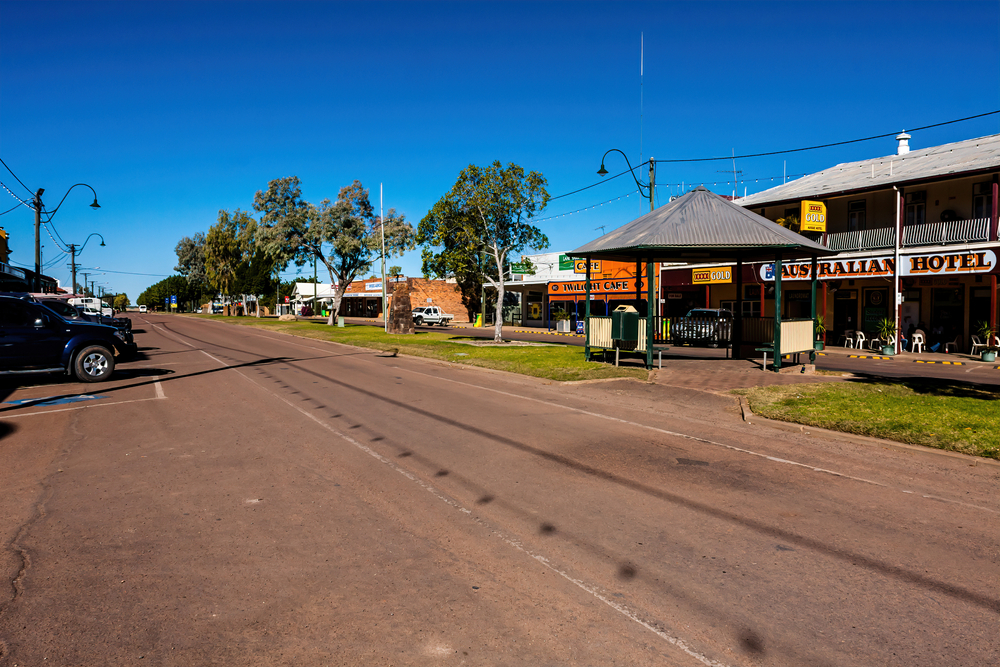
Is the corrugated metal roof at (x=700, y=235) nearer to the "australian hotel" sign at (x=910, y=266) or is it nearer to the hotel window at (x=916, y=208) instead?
the "australian hotel" sign at (x=910, y=266)

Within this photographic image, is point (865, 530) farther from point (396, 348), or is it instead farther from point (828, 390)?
point (396, 348)

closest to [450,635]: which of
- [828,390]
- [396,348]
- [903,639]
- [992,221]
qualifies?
[903,639]

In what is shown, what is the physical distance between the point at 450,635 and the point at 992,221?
28.3 meters

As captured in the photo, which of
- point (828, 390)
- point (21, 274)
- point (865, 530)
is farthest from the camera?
point (21, 274)

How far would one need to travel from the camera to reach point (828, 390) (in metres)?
12.4

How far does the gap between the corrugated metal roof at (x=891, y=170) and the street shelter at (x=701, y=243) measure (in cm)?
1305

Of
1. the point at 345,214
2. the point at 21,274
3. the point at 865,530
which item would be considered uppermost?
the point at 345,214

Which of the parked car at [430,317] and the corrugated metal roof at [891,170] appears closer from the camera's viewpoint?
the corrugated metal roof at [891,170]

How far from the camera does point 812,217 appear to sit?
984 inches

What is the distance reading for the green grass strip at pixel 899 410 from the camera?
8406mm

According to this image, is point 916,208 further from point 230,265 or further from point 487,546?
point 230,265

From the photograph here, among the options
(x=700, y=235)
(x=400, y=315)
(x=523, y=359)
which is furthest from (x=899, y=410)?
(x=400, y=315)

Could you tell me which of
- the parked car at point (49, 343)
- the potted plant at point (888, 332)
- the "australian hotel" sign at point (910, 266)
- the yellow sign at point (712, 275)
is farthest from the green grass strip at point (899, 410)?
the yellow sign at point (712, 275)

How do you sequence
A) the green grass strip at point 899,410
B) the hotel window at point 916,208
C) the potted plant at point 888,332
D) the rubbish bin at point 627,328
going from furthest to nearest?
the hotel window at point 916,208
the potted plant at point 888,332
the rubbish bin at point 627,328
the green grass strip at point 899,410
